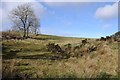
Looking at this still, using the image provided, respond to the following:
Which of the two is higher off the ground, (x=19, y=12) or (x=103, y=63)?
(x=19, y=12)

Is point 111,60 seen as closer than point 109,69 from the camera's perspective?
No

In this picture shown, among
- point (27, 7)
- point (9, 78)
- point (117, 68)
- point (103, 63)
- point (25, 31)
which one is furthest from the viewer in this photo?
point (27, 7)

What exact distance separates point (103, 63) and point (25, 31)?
61302 mm

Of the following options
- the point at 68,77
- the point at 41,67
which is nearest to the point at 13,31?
the point at 41,67

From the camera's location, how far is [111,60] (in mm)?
17078

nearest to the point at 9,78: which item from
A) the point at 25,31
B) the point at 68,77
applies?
the point at 68,77

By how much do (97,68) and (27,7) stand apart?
68.6 metres

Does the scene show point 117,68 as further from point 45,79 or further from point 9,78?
point 9,78

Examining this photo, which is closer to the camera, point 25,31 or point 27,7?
point 25,31

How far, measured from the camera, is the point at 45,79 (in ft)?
39.6

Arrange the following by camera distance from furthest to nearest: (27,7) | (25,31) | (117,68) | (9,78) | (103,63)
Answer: (27,7) → (25,31) → (103,63) → (117,68) → (9,78)

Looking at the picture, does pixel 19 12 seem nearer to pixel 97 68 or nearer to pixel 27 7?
pixel 27 7

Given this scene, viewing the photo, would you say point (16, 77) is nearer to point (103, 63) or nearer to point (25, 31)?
point (103, 63)

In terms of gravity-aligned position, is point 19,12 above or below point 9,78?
above
